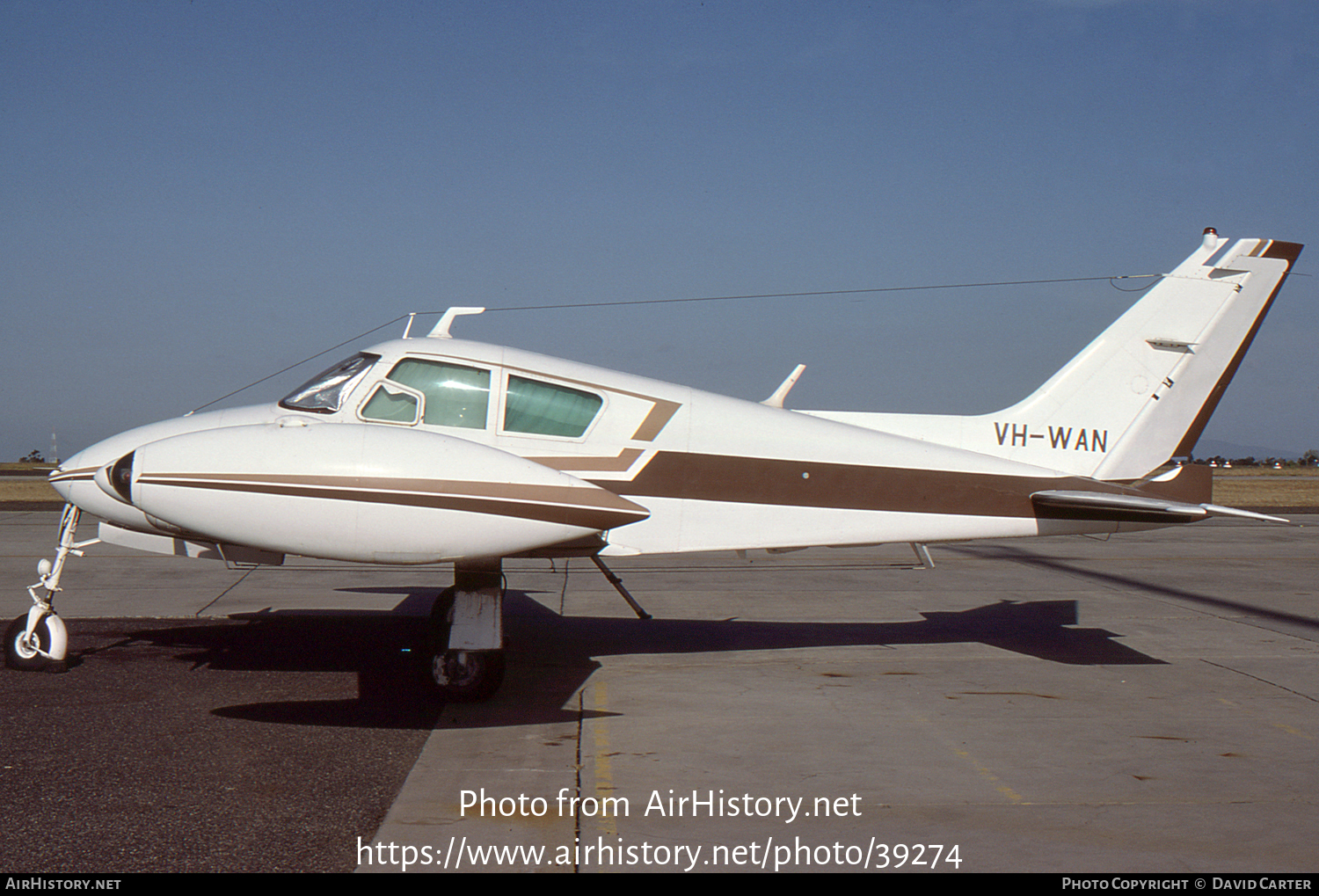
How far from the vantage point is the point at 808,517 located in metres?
7.78

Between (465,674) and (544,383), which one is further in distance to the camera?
(544,383)

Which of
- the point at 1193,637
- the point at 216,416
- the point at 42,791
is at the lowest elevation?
the point at 1193,637

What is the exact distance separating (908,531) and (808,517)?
915mm

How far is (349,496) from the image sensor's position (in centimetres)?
603

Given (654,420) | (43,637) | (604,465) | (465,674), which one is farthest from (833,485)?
(43,637)

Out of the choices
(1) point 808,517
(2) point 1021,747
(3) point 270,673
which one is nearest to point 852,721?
(2) point 1021,747

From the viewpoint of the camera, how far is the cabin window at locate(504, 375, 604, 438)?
7355 mm

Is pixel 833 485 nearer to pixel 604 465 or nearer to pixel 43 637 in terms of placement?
pixel 604 465

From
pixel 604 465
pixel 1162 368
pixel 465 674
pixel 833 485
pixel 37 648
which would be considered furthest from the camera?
pixel 1162 368

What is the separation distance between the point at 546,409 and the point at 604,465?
62 cm

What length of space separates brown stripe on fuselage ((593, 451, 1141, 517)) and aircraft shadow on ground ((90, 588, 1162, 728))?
173 cm

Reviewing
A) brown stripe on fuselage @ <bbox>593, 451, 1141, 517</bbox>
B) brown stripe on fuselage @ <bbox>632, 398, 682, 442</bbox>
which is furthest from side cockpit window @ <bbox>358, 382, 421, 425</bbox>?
brown stripe on fuselage @ <bbox>632, 398, 682, 442</bbox>

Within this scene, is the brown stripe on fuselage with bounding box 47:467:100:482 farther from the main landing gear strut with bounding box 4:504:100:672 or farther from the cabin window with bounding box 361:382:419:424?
the cabin window with bounding box 361:382:419:424
